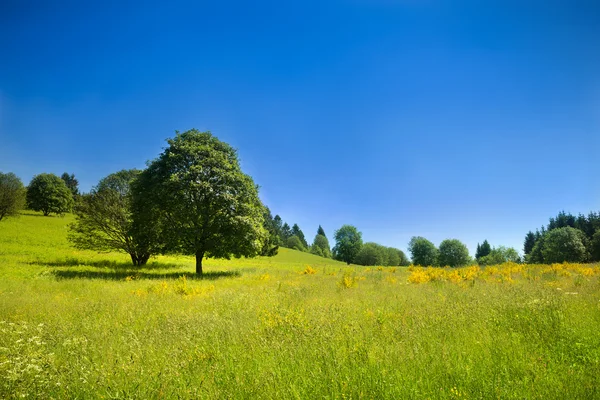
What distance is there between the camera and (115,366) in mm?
4781

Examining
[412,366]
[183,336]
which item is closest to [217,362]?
[183,336]

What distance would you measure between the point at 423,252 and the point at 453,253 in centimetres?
931

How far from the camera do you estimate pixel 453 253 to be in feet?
305

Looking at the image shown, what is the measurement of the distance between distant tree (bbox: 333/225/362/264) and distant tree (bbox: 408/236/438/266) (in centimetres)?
2171

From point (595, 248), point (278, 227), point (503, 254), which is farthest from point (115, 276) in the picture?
point (503, 254)

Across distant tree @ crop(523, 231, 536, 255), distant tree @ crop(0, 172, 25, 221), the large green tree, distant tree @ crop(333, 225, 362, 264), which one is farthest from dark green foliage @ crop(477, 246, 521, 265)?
distant tree @ crop(0, 172, 25, 221)

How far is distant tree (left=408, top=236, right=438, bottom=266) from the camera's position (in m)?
96.0

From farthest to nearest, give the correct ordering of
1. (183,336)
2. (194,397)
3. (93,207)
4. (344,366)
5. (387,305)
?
1. (93,207)
2. (387,305)
3. (183,336)
4. (344,366)
5. (194,397)

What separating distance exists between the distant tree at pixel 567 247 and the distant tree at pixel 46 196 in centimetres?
11908

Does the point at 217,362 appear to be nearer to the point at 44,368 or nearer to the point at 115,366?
the point at 115,366

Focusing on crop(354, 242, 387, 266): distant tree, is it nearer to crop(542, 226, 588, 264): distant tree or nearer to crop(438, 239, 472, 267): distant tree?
crop(438, 239, 472, 267): distant tree

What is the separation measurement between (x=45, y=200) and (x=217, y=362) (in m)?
85.8

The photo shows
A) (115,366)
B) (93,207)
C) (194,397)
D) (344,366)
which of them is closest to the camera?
(194,397)

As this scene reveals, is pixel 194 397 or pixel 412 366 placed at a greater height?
pixel 412 366
